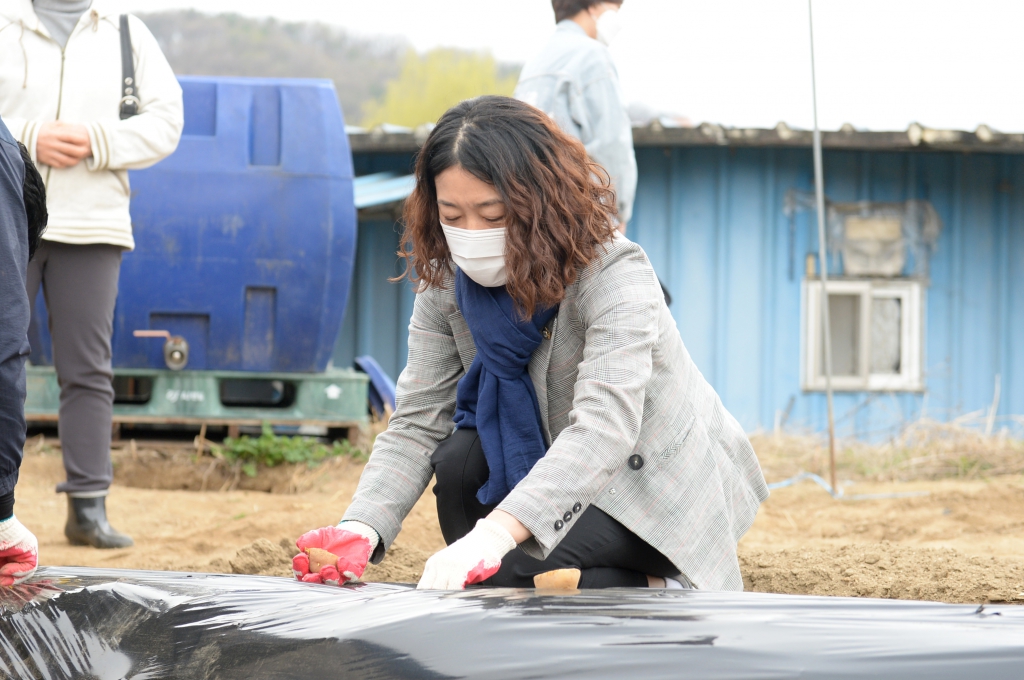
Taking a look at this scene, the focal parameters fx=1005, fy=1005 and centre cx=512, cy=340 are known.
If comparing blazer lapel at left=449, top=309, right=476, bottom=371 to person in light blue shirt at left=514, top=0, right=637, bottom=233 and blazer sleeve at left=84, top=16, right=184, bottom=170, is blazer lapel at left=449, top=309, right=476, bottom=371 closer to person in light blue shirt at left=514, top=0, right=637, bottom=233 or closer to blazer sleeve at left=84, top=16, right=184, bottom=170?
blazer sleeve at left=84, top=16, right=184, bottom=170

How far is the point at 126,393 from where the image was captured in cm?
486

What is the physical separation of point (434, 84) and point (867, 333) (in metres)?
42.2

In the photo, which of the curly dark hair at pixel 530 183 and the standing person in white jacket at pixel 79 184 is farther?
the standing person in white jacket at pixel 79 184

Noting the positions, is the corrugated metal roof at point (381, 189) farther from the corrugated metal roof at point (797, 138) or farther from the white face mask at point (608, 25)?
the white face mask at point (608, 25)

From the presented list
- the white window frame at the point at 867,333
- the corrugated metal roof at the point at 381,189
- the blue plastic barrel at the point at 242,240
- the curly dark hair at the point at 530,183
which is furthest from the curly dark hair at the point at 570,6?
the white window frame at the point at 867,333

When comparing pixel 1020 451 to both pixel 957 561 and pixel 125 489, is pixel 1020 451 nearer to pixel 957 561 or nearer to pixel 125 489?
pixel 957 561

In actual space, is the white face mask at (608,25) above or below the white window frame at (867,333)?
above

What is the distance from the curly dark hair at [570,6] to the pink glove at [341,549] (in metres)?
2.51

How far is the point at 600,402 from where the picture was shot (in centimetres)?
171

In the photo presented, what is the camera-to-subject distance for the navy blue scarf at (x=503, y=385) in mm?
1890

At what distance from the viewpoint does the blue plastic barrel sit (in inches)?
178

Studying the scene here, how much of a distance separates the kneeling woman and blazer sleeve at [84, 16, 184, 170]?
136 centimetres

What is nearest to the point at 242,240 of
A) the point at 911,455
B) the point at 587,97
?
the point at 587,97

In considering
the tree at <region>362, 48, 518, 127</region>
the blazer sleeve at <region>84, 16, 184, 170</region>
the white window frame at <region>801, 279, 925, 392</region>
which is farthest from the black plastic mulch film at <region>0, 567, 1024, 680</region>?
the tree at <region>362, 48, 518, 127</region>
